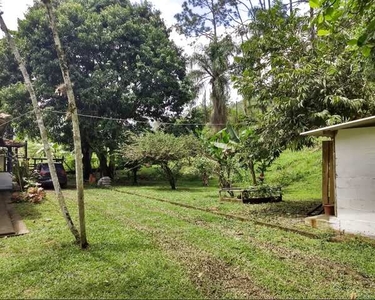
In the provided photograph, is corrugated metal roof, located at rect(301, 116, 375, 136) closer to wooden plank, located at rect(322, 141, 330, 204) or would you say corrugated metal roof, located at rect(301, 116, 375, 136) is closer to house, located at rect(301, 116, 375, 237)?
house, located at rect(301, 116, 375, 237)

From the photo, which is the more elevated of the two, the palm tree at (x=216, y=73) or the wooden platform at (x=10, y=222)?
the palm tree at (x=216, y=73)

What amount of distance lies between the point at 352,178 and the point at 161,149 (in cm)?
1008

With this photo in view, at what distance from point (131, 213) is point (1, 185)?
972cm

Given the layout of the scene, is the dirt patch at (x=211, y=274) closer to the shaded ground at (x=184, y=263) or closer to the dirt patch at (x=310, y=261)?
the shaded ground at (x=184, y=263)

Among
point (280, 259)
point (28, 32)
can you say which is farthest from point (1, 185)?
point (280, 259)

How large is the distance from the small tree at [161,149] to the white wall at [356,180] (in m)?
9.51

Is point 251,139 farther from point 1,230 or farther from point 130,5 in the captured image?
point 130,5

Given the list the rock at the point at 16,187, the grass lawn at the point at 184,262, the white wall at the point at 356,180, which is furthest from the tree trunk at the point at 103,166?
the white wall at the point at 356,180

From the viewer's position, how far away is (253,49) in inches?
371

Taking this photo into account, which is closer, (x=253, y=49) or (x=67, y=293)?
(x=67, y=293)

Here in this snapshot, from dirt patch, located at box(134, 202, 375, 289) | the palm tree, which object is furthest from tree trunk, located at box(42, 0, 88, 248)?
the palm tree

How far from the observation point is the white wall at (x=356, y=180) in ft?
20.2

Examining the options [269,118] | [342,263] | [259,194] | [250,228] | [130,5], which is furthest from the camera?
[130,5]

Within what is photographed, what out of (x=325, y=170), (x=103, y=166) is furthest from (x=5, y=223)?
(x=103, y=166)
